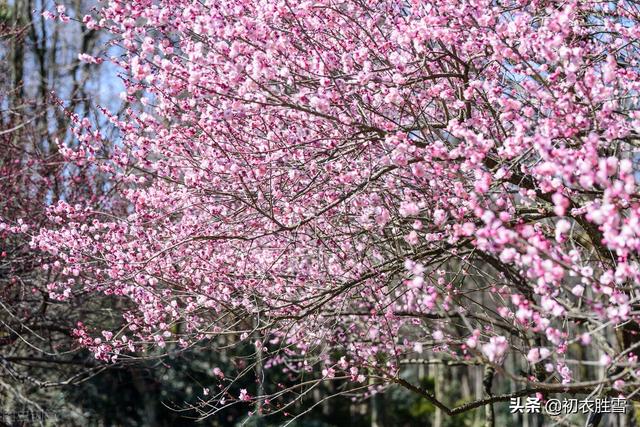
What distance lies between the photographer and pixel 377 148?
5473mm

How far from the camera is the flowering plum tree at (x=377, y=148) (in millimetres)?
4303

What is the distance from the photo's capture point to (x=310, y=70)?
5102 millimetres

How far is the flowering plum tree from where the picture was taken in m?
4.30

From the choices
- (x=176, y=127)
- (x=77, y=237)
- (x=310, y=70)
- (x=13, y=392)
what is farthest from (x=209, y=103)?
(x=13, y=392)

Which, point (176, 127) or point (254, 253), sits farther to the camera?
point (254, 253)

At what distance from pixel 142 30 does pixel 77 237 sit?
2305mm

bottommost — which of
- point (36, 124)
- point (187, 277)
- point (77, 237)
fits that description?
point (187, 277)

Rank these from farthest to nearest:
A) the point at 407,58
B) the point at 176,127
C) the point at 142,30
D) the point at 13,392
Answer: the point at 13,392, the point at 176,127, the point at 142,30, the point at 407,58

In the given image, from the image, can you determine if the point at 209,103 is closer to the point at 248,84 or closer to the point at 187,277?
the point at 248,84

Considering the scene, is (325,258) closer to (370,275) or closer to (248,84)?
(370,275)

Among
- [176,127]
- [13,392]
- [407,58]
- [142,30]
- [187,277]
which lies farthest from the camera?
[13,392]

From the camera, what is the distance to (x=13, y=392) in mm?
8641

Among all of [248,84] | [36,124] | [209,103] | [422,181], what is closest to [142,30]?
[209,103]

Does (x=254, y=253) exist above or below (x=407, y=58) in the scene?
below
